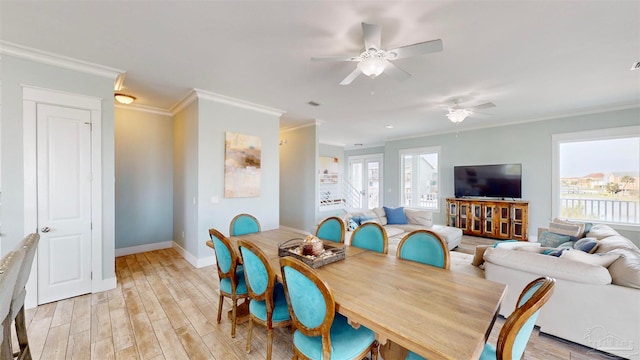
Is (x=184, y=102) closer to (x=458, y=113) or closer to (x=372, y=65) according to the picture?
(x=372, y=65)


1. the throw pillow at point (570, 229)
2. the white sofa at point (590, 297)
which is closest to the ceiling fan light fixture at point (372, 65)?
the white sofa at point (590, 297)

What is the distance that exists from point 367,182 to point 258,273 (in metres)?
8.20

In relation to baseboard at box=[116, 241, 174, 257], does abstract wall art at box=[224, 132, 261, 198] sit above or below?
above

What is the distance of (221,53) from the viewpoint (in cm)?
268

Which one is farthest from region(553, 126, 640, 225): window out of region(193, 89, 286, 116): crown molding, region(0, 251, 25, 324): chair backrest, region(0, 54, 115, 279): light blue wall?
region(0, 54, 115, 279): light blue wall

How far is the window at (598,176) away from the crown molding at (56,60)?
790 centimetres

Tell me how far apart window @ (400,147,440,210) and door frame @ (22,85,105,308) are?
7.01m

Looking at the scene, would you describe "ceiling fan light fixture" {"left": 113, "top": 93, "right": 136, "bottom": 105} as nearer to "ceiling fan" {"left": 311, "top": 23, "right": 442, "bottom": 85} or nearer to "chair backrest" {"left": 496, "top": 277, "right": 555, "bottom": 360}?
"ceiling fan" {"left": 311, "top": 23, "right": 442, "bottom": 85}

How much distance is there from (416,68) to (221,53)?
2263mm

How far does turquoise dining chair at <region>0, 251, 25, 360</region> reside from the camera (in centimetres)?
111

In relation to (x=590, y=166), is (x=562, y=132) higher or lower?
higher

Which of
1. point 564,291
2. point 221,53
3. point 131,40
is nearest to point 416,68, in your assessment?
point 221,53

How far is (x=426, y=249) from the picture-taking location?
1992mm

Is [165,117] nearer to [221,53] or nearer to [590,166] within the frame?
[221,53]
